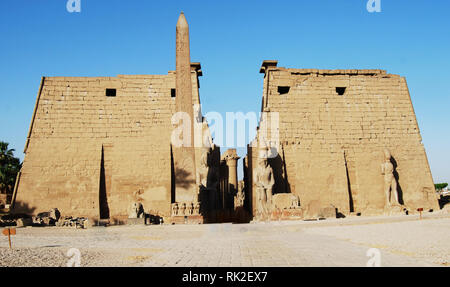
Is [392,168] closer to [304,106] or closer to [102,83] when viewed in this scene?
[304,106]

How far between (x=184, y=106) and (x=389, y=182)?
8379mm

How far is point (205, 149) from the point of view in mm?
15102

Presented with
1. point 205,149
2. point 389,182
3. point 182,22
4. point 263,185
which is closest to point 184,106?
point 205,149

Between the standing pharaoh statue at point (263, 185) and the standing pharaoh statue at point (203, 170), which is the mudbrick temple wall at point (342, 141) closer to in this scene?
the standing pharaoh statue at point (263, 185)

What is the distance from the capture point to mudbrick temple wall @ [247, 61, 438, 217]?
16.0 meters

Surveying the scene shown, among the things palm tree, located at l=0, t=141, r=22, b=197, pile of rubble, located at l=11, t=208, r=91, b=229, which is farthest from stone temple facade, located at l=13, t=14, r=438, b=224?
palm tree, located at l=0, t=141, r=22, b=197

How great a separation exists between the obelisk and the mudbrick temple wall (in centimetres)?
274

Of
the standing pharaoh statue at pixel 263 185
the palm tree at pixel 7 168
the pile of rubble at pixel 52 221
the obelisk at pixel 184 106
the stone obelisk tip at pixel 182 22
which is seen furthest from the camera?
the palm tree at pixel 7 168

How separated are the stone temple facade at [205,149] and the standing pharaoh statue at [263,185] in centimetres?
5

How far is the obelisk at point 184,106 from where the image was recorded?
14.4 m

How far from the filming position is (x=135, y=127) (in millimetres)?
16531

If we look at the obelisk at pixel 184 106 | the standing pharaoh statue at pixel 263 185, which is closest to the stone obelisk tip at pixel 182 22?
→ the obelisk at pixel 184 106

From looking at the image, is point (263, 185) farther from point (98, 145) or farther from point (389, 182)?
point (98, 145)

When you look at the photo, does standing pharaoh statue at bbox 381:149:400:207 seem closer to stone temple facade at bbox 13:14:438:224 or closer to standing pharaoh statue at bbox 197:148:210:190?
stone temple facade at bbox 13:14:438:224
